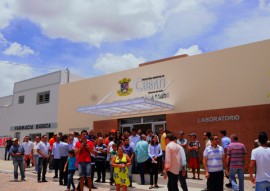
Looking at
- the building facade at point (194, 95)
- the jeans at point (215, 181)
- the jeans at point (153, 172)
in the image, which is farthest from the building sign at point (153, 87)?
the jeans at point (215, 181)

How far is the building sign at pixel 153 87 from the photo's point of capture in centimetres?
1737

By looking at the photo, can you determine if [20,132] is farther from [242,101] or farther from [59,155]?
[242,101]

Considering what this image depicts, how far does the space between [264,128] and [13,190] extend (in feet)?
33.3

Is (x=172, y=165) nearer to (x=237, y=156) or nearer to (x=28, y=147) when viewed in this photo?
(x=237, y=156)

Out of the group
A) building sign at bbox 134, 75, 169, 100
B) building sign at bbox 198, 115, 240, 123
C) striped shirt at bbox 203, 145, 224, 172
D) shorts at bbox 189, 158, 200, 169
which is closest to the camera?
striped shirt at bbox 203, 145, 224, 172

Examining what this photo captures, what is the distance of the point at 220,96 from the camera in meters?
15.0

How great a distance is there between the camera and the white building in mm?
24359

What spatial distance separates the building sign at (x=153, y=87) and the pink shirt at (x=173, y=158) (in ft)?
32.0

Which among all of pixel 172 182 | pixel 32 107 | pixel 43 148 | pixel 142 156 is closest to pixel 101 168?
pixel 142 156

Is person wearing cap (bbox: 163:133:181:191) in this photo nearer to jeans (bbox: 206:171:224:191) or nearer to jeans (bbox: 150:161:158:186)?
jeans (bbox: 206:171:224:191)

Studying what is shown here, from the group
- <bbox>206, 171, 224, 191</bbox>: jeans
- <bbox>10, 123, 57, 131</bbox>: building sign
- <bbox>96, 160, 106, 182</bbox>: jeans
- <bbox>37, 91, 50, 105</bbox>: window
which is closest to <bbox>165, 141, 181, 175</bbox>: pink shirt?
<bbox>206, 171, 224, 191</bbox>: jeans

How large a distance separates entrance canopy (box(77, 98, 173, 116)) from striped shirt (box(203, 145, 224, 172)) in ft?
25.5

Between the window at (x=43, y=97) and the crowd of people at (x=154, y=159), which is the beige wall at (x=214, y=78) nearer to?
the crowd of people at (x=154, y=159)

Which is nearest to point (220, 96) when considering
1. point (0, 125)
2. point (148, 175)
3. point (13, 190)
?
point (148, 175)
